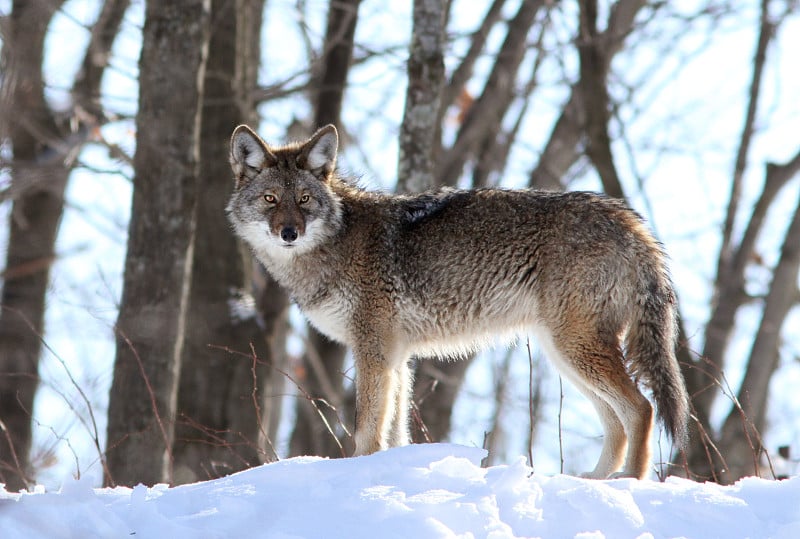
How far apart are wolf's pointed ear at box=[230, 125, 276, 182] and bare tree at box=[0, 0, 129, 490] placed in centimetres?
530

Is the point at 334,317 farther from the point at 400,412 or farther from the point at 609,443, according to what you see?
the point at 609,443

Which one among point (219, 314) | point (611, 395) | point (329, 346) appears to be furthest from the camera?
point (329, 346)

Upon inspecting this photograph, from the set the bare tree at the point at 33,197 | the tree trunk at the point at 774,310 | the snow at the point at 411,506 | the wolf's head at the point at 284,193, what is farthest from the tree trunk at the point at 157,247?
the tree trunk at the point at 774,310

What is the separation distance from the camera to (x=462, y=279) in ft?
22.1

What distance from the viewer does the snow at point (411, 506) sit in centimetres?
424

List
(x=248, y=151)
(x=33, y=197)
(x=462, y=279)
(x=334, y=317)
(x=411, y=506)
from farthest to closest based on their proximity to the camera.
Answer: (x=33, y=197), (x=248, y=151), (x=334, y=317), (x=462, y=279), (x=411, y=506)

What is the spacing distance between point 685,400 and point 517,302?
125 cm

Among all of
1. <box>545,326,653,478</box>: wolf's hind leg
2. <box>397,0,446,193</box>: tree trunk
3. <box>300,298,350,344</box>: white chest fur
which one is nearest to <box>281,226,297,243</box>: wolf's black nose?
<box>300,298,350,344</box>: white chest fur

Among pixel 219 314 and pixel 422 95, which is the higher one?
pixel 422 95

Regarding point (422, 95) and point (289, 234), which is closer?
point (289, 234)

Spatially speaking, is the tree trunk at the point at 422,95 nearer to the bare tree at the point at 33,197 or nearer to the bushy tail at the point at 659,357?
the bushy tail at the point at 659,357

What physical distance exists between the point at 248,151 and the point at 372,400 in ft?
6.83

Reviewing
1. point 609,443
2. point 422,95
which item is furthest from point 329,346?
point 609,443

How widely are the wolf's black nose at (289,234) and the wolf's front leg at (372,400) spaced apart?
91 centimetres
